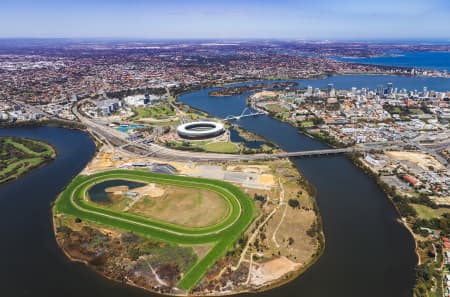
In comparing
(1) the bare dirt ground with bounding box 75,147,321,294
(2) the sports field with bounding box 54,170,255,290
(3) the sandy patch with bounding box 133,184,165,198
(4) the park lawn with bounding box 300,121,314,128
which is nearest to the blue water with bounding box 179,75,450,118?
(4) the park lawn with bounding box 300,121,314,128

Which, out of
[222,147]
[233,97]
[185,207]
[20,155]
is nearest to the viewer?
[185,207]

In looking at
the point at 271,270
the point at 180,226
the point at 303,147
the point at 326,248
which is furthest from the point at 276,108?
the point at 271,270

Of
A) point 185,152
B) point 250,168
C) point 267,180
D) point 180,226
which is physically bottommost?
point 180,226

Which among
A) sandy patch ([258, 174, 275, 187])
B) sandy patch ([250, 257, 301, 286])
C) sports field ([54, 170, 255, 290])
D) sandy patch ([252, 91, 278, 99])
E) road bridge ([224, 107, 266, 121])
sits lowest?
sandy patch ([250, 257, 301, 286])

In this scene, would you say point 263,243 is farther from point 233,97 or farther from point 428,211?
point 233,97

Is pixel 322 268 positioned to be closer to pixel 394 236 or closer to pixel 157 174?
pixel 394 236

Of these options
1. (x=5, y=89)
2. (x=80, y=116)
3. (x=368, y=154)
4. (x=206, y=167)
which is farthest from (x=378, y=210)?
(x=5, y=89)

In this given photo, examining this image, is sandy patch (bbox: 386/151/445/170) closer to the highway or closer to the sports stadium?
the highway
